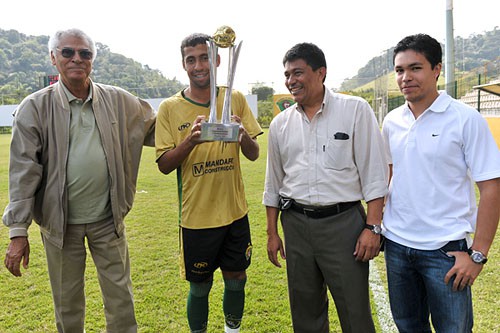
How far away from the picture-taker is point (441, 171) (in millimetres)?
2104

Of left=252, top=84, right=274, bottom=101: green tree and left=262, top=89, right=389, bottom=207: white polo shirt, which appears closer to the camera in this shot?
left=262, top=89, right=389, bottom=207: white polo shirt

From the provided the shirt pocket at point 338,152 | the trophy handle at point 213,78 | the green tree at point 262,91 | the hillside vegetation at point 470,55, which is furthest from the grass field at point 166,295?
the green tree at point 262,91

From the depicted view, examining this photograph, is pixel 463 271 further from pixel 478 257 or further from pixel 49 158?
pixel 49 158

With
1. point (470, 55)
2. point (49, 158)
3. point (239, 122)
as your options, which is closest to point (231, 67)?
point (239, 122)

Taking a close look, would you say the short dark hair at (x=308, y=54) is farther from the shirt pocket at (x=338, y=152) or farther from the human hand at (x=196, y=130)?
the human hand at (x=196, y=130)

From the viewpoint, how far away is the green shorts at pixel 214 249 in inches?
108

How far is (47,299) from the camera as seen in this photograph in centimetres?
400

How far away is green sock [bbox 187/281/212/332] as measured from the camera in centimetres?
287

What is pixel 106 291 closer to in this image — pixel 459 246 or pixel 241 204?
pixel 241 204

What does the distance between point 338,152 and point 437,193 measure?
1.91 feet

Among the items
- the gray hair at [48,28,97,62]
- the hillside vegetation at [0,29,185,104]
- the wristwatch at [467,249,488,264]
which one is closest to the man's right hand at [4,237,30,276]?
the gray hair at [48,28,97,62]

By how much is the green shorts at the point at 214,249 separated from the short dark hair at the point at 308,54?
117cm

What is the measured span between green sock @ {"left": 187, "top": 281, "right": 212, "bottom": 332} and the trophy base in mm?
1106

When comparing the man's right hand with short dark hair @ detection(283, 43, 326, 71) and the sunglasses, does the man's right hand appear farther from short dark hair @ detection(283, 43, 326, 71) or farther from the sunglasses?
short dark hair @ detection(283, 43, 326, 71)
